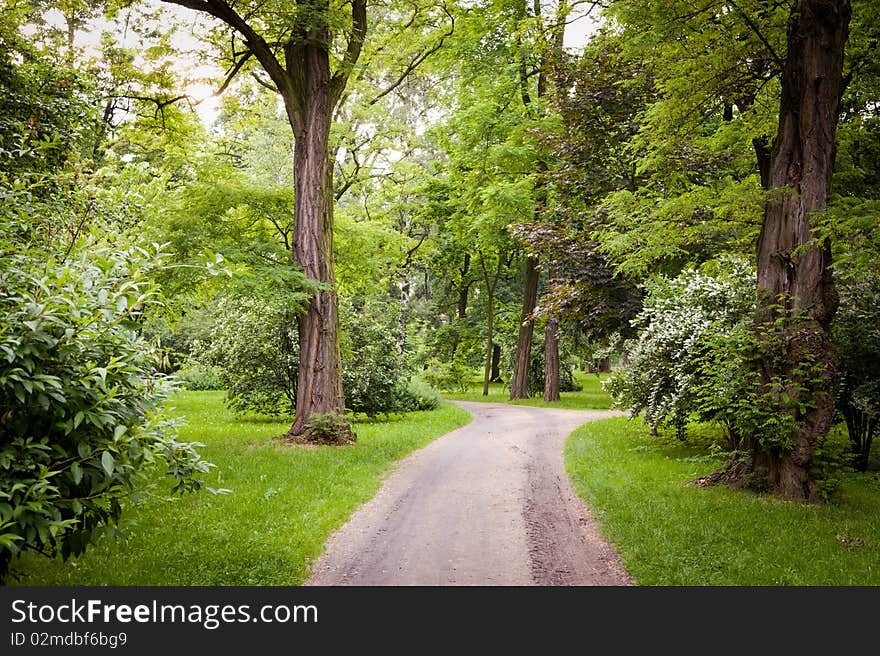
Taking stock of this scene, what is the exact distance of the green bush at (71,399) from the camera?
3.30m

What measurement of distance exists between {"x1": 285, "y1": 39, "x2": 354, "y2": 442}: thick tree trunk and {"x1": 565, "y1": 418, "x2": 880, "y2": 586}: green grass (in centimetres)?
552

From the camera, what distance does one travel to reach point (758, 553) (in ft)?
19.6

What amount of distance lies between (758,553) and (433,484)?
4.77m

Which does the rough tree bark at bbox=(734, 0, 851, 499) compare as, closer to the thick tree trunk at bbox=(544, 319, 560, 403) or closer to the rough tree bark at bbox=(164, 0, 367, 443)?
the rough tree bark at bbox=(164, 0, 367, 443)

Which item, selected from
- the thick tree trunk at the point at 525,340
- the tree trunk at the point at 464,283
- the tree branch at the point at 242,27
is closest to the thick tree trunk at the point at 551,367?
the thick tree trunk at the point at 525,340

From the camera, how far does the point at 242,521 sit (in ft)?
22.3

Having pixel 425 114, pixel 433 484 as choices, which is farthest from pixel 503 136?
pixel 433 484

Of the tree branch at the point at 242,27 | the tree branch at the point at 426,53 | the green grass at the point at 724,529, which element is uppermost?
the tree branch at the point at 426,53

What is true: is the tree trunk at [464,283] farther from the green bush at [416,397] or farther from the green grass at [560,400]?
the green bush at [416,397]

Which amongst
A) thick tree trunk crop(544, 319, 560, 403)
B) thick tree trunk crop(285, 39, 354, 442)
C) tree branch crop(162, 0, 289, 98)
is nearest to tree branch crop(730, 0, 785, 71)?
thick tree trunk crop(285, 39, 354, 442)

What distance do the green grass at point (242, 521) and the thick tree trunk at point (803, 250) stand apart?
5.90m

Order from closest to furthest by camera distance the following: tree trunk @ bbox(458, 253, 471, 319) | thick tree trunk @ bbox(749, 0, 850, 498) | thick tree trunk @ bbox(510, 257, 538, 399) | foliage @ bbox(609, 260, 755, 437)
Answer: thick tree trunk @ bbox(749, 0, 850, 498), foliage @ bbox(609, 260, 755, 437), thick tree trunk @ bbox(510, 257, 538, 399), tree trunk @ bbox(458, 253, 471, 319)

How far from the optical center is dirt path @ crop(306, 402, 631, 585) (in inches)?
224
